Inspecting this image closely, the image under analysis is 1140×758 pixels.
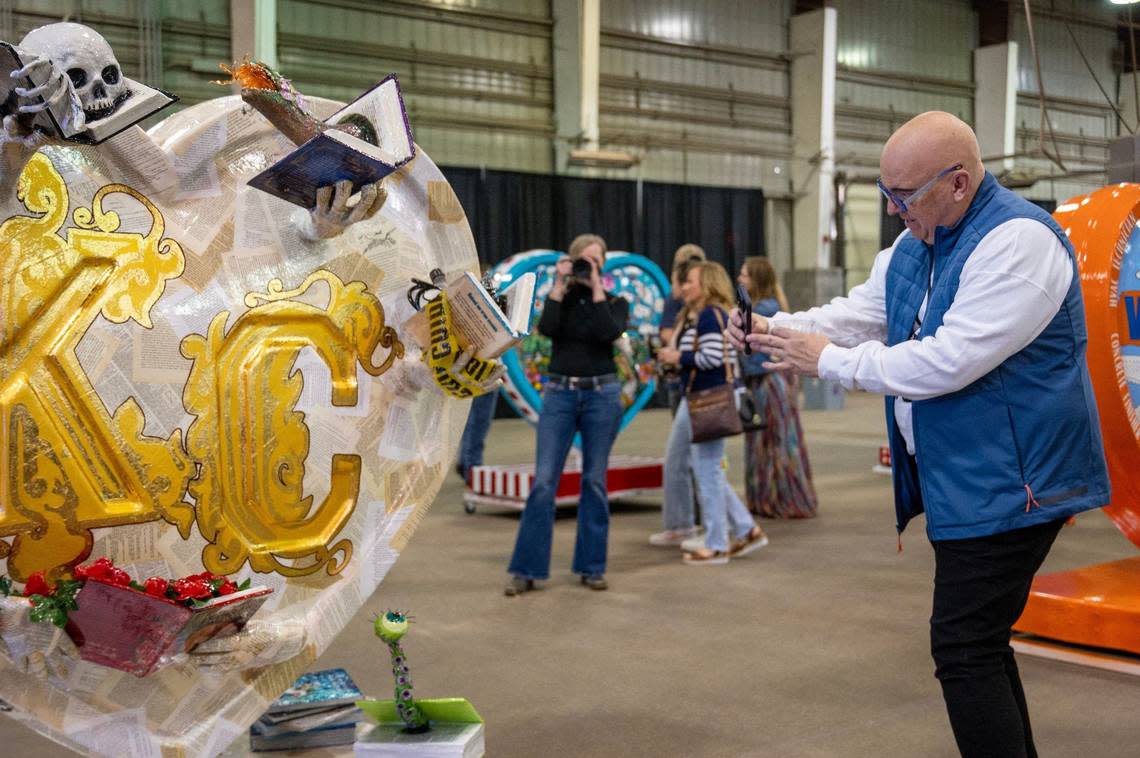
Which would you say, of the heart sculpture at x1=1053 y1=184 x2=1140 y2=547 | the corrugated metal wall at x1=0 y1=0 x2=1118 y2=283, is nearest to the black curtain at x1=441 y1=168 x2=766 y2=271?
the corrugated metal wall at x1=0 y1=0 x2=1118 y2=283

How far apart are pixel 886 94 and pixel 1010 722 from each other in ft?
49.9

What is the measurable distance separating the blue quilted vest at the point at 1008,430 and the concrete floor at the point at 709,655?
1.04m

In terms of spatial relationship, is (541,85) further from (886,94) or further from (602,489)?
(602,489)

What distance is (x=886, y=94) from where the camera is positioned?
16.2 meters

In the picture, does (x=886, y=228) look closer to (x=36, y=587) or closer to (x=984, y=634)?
(x=984, y=634)

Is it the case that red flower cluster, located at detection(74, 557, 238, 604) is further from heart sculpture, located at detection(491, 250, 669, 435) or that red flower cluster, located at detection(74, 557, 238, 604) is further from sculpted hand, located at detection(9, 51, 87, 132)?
heart sculpture, located at detection(491, 250, 669, 435)

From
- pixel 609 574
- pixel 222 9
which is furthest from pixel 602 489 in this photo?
pixel 222 9

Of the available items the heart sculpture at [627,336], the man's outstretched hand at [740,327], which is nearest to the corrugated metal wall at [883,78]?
the heart sculpture at [627,336]

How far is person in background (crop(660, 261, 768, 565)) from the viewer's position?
5238 millimetres

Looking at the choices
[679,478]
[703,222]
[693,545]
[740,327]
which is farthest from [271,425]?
[703,222]

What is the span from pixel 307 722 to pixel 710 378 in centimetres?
294

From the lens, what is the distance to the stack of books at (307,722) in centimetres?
274

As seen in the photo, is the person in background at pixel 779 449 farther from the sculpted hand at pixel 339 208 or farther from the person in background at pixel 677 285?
the sculpted hand at pixel 339 208

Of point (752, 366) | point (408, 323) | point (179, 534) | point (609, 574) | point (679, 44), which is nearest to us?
point (179, 534)
